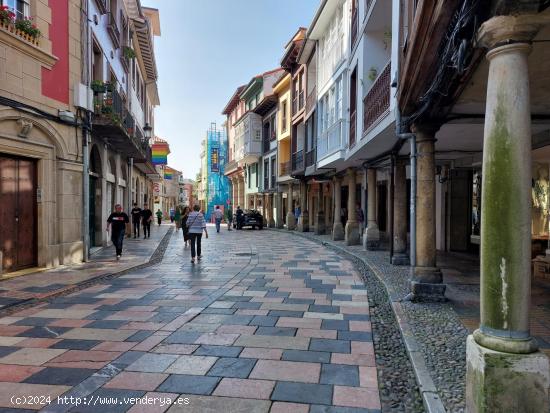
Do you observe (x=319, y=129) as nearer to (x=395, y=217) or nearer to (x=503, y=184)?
(x=395, y=217)

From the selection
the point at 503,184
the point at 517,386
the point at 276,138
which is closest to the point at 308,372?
the point at 517,386

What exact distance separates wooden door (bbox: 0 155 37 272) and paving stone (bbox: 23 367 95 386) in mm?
6139

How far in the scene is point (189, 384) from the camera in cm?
385

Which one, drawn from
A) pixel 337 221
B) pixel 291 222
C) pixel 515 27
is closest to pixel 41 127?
pixel 515 27

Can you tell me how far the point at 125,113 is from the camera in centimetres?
1567

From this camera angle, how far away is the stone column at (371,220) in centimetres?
1476

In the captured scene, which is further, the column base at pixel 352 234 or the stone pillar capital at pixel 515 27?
the column base at pixel 352 234

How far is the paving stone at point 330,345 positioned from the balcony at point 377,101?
5.32m

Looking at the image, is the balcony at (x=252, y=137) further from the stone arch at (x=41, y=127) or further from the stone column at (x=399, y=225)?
the stone arch at (x=41, y=127)

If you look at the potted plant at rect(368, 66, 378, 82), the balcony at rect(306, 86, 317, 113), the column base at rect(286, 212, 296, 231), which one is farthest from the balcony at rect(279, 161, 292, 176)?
the potted plant at rect(368, 66, 378, 82)

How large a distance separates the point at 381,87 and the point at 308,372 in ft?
24.0

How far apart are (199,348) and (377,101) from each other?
723 cm

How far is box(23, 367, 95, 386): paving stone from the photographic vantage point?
3863 mm

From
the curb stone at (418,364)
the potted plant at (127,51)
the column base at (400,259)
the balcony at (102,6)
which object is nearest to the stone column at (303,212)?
the potted plant at (127,51)
